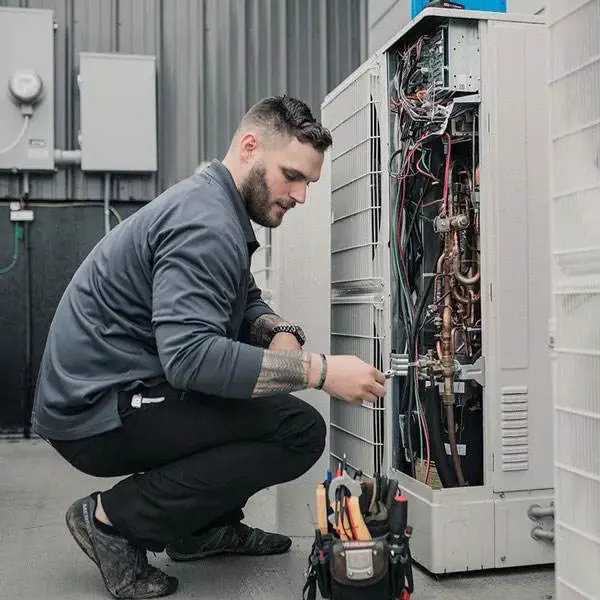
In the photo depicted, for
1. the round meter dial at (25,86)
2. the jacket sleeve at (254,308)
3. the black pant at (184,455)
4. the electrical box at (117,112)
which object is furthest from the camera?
the electrical box at (117,112)

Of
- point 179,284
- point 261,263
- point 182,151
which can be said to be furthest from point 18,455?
point 179,284

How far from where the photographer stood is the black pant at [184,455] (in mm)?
1562

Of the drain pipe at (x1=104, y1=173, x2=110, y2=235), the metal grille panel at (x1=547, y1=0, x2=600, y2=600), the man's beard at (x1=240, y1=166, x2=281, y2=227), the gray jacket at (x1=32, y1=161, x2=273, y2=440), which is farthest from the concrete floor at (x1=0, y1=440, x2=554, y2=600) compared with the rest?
the drain pipe at (x1=104, y1=173, x2=110, y2=235)

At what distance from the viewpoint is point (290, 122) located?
5.36 feet

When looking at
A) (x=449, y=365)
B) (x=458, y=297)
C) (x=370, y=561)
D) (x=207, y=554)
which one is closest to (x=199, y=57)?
(x=458, y=297)

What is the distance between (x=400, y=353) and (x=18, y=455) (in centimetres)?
227

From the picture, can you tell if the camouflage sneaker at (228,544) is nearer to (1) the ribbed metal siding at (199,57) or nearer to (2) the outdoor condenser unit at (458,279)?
(2) the outdoor condenser unit at (458,279)

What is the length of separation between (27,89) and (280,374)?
9.74 ft

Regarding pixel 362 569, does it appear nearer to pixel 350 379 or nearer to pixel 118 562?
pixel 350 379

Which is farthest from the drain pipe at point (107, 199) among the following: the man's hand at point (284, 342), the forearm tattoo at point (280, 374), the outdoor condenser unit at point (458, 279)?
the forearm tattoo at point (280, 374)

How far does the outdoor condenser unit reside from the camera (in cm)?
173

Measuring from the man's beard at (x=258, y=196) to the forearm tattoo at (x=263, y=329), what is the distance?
0.95ft

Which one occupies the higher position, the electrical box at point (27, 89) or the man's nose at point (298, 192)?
the electrical box at point (27, 89)

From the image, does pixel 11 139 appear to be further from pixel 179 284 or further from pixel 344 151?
pixel 179 284
